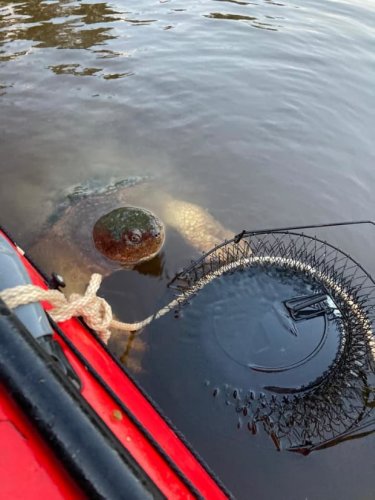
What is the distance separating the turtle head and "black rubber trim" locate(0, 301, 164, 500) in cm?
383

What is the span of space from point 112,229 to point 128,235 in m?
0.23

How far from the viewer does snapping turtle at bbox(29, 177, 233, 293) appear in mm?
5445

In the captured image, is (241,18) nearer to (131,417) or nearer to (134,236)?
(134,236)

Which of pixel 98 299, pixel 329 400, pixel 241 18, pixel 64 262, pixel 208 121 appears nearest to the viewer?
pixel 98 299

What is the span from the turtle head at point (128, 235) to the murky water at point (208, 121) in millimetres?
287

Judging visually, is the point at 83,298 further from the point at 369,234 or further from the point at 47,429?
the point at 369,234

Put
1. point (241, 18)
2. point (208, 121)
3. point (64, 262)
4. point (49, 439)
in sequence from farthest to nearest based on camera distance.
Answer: point (241, 18) → point (208, 121) → point (64, 262) → point (49, 439)

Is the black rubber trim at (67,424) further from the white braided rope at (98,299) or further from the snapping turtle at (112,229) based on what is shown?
the snapping turtle at (112,229)

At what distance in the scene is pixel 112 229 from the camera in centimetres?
545

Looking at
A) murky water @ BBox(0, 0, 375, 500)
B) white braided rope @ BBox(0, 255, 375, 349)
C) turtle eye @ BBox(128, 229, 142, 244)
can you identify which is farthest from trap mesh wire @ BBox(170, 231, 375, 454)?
turtle eye @ BBox(128, 229, 142, 244)

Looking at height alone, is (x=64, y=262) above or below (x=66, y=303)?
below

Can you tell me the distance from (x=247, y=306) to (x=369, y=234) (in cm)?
323

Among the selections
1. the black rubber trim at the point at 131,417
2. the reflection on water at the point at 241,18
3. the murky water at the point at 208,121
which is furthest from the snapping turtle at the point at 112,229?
the reflection on water at the point at 241,18

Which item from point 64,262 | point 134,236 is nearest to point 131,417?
point 134,236
